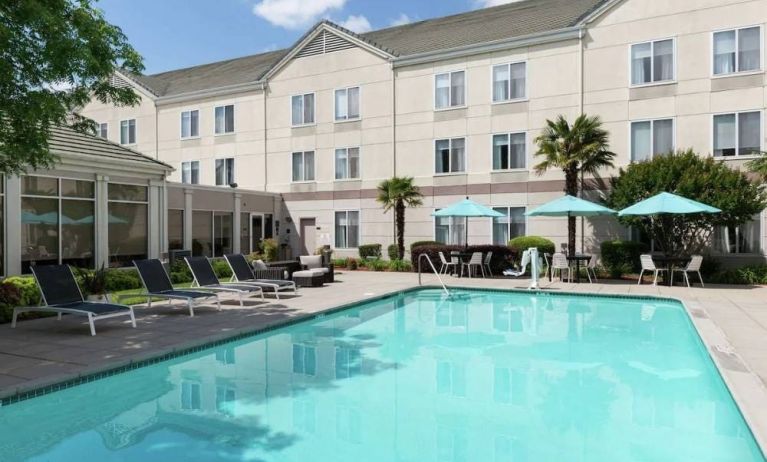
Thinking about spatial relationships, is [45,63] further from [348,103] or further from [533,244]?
[348,103]

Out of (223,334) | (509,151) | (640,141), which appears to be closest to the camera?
(223,334)

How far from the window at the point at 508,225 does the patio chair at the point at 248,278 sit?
10.2 m

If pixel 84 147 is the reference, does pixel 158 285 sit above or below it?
below

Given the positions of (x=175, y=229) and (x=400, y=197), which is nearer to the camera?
(x=175, y=229)

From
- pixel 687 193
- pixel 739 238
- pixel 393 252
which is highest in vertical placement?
pixel 687 193

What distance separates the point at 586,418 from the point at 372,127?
19.6 metres

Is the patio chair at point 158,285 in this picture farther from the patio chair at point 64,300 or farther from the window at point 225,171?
the window at point 225,171

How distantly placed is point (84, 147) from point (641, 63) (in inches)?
743

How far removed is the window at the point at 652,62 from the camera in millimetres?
18953

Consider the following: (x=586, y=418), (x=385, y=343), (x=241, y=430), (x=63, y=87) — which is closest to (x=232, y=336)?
(x=385, y=343)

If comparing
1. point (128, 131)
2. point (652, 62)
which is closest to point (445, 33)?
point (652, 62)

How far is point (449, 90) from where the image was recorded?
74.2 feet

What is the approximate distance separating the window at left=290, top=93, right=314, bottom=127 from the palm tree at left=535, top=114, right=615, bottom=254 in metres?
11.3

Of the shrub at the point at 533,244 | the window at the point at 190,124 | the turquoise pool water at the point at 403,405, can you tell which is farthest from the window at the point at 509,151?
the window at the point at 190,124
